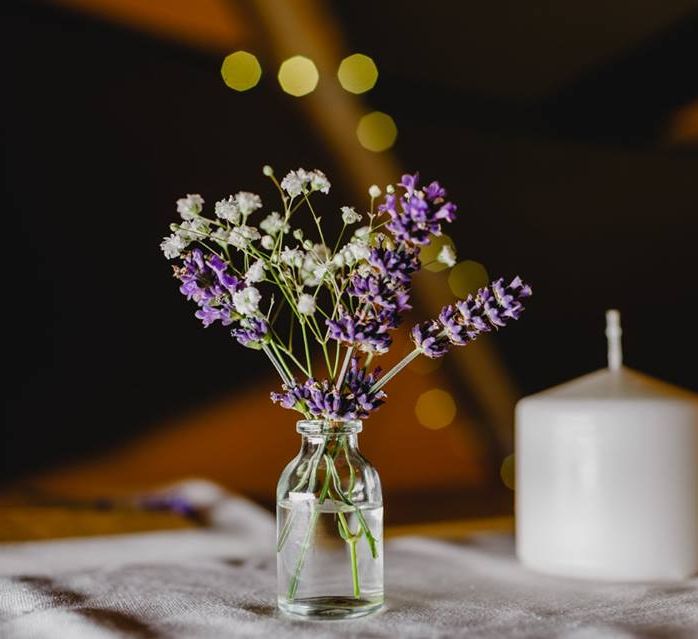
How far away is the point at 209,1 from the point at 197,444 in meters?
0.87

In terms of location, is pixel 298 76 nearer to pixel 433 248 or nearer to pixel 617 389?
pixel 433 248

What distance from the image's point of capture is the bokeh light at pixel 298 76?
1699mm

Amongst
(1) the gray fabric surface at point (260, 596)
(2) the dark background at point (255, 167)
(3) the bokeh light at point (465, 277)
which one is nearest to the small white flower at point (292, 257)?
(1) the gray fabric surface at point (260, 596)

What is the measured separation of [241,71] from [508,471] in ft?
3.43

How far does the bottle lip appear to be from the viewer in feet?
2.17

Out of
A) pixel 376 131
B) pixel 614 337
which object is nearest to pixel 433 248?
pixel 376 131

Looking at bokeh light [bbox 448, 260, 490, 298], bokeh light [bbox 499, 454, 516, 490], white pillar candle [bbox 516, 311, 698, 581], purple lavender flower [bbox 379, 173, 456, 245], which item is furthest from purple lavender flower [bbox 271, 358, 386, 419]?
bokeh light [bbox 499, 454, 516, 490]

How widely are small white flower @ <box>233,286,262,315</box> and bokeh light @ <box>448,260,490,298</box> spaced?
4.03ft

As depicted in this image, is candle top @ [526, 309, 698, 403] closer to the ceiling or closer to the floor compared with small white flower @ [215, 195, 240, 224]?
closer to the floor

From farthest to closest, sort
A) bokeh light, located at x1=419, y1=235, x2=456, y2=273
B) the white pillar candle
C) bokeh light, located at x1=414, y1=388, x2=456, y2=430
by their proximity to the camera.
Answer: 1. bokeh light, located at x1=414, y1=388, x2=456, y2=430
2. bokeh light, located at x1=419, y1=235, x2=456, y2=273
3. the white pillar candle

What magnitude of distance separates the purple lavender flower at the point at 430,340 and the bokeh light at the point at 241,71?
117 centimetres

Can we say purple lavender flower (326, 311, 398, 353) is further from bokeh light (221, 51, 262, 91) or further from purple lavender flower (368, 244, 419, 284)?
bokeh light (221, 51, 262, 91)

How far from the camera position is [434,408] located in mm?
1924

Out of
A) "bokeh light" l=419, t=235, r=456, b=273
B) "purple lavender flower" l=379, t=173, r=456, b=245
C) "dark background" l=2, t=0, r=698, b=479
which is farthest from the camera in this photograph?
"bokeh light" l=419, t=235, r=456, b=273
